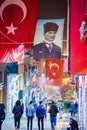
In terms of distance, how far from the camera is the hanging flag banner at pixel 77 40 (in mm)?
7398

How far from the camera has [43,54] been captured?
10.5 metres

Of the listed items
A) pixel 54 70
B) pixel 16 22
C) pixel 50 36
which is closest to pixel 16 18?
pixel 16 22

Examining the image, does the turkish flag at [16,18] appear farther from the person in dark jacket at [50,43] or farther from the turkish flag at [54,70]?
the turkish flag at [54,70]

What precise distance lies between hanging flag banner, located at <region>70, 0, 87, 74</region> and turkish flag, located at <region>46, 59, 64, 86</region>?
10185 mm

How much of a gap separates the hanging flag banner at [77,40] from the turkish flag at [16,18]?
0.75 meters

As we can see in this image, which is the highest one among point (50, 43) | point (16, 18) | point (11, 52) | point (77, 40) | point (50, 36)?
point (16, 18)

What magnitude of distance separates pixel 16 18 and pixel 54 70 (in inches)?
440

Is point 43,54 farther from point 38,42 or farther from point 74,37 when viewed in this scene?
point 74,37

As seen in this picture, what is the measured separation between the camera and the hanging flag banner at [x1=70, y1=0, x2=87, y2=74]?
740cm

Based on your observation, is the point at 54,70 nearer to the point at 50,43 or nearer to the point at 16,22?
the point at 50,43

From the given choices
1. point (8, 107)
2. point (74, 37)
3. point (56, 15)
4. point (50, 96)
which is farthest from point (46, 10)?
point (50, 96)

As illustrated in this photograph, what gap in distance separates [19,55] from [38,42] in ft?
4.81

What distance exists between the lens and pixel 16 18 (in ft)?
25.8

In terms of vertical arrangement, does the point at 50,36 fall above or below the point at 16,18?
below
